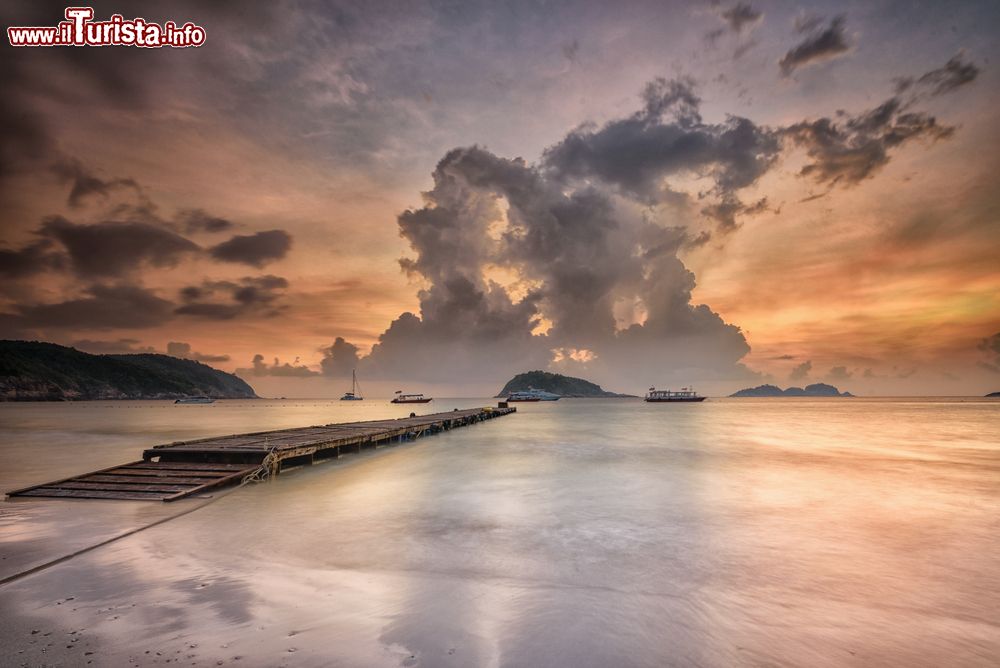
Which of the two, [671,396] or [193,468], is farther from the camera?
[671,396]

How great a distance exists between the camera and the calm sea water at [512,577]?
21.4 feet

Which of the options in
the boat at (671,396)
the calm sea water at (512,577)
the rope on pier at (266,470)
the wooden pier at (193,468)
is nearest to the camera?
the calm sea water at (512,577)

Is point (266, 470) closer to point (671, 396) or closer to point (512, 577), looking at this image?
point (512, 577)

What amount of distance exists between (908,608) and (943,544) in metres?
5.91

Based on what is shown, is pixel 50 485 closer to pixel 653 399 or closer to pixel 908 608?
pixel 908 608

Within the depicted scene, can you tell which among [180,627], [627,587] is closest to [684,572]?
[627,587]

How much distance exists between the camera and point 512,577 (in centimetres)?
935

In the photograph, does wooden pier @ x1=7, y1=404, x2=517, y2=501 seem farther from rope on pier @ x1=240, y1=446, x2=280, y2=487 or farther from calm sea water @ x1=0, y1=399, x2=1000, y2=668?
calm sea water @ x1=0, y1=399, x2=1000, y2=668

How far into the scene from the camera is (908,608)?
824 cm

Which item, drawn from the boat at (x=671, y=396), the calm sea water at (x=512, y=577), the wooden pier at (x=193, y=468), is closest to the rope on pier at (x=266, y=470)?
the wooden pier at (x=193, y=468)

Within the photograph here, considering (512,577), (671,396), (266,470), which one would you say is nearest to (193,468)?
(266,470)

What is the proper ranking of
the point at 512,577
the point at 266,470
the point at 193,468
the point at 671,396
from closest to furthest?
1. the point at 512,577
2. the point at 193,468
3. the point at 266,470
4. the point at 671,396

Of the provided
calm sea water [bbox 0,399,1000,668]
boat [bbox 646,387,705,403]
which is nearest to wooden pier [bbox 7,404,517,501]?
calm sea water [bbox 0,399,1000,668]

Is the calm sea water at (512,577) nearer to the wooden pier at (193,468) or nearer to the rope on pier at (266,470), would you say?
the rope on pier at (266,470)
